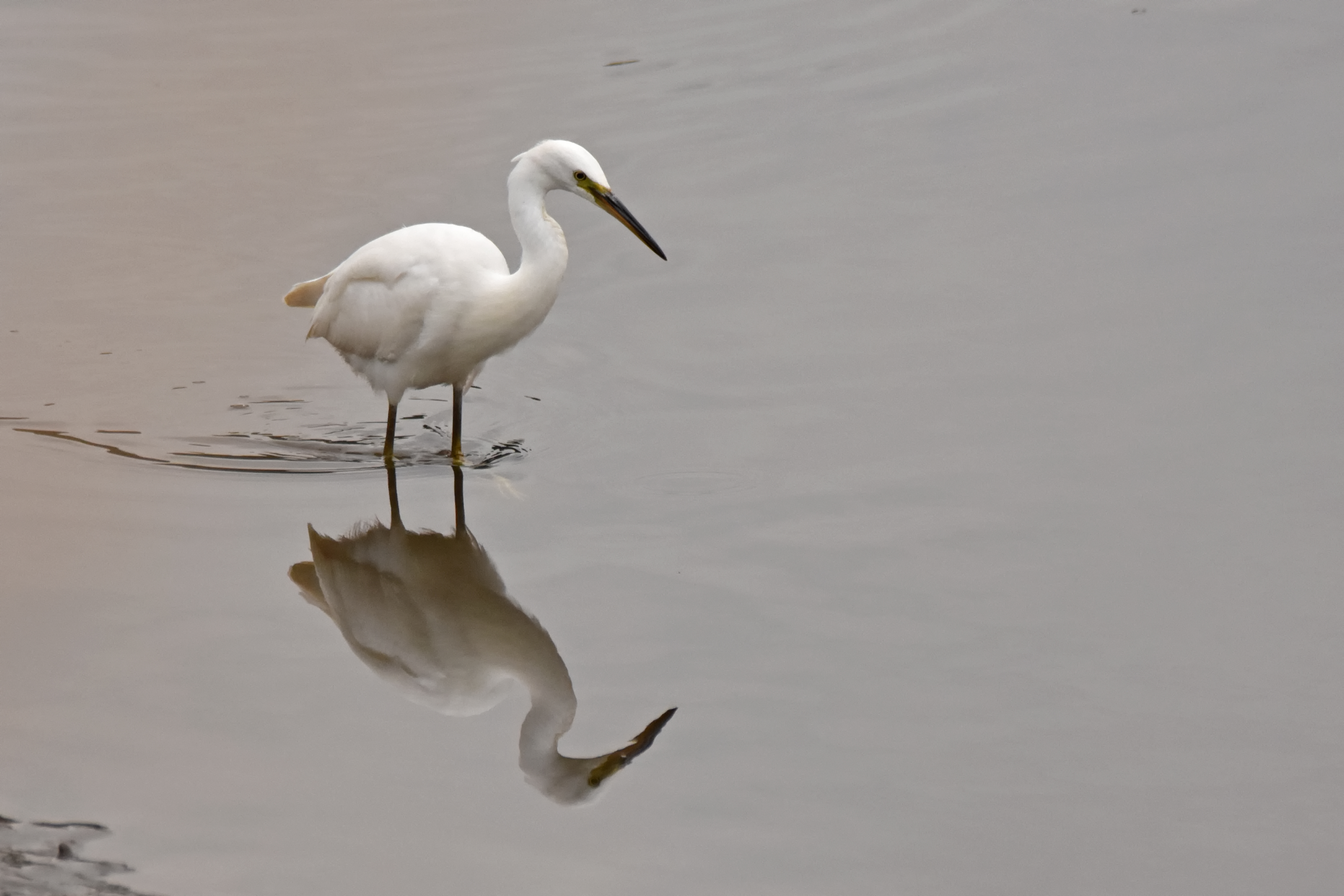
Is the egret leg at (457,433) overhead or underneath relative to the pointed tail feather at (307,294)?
underneath

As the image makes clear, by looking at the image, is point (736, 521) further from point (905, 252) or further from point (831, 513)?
point (905, 252)

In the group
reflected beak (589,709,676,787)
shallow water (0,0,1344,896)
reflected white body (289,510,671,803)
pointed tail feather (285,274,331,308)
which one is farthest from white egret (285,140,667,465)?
reflected beak (589,709,676,787)

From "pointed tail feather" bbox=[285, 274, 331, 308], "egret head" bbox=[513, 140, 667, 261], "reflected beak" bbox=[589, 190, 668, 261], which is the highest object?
"egret head" bbox=[513, 140, 667, 261]

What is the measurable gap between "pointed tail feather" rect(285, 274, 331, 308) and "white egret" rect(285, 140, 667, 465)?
0.27 m

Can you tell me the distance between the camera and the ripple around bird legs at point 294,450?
5.98 meters

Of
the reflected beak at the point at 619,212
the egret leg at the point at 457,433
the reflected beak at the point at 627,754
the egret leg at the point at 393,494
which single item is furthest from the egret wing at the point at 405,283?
the reflected beak at the point at 627,754

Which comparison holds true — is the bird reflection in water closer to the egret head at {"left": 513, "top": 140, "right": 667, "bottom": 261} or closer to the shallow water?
the shallow water

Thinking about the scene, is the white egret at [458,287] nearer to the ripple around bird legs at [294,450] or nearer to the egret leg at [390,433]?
the egret leg at [390,433]

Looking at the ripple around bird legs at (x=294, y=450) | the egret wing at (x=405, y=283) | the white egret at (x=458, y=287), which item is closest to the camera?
the white egret at (x=458, y=287)

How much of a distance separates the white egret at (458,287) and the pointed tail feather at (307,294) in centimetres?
27

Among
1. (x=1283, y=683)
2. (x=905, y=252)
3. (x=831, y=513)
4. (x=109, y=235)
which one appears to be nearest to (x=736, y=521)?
(x=831, y=513)

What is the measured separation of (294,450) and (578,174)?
1463 millimetres

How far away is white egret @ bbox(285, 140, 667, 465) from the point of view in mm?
5684

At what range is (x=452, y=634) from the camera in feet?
15.9
